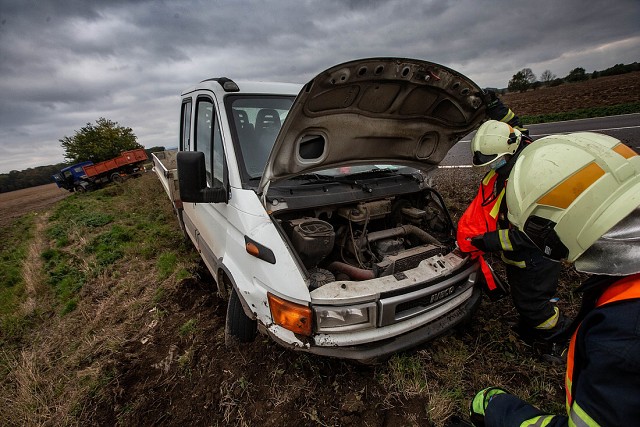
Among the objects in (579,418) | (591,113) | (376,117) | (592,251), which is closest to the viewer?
(579,418)

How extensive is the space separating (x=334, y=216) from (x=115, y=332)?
280 centimetres

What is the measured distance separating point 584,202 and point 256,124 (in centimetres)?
232

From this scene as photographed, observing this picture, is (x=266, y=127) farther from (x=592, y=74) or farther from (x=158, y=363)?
(x=592, y=74)

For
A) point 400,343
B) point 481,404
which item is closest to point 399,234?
point 400,343

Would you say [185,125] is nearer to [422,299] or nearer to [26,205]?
[422,299]

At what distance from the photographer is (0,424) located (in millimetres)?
2297

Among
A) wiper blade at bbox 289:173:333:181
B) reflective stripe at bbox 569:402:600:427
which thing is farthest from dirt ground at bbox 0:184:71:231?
reflective stripe at bbox 569:402:600:427

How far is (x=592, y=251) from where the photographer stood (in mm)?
979

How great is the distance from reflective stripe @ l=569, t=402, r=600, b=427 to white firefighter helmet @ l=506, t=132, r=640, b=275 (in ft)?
1.40

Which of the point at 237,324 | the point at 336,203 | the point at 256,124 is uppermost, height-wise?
the point at 256,124

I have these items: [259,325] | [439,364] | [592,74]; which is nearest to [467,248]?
[439,364]

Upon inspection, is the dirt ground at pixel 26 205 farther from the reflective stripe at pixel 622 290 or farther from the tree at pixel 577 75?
the tree at pixel 577 75

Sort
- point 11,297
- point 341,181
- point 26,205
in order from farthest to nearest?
1. point 26,205
2. point 11,297
3. point 341,181

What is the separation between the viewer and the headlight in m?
1.62
